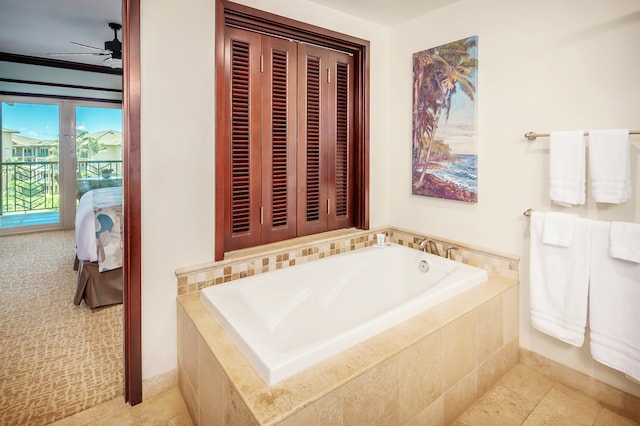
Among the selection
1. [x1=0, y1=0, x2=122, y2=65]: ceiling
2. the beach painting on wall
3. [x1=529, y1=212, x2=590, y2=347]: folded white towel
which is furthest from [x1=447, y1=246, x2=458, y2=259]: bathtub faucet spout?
[x1=0, y1=0, x2=122, y2=65]: ceiling

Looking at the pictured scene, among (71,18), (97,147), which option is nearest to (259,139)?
(71,18)

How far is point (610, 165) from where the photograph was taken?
168 centimetres

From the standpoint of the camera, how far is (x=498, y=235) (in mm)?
2250

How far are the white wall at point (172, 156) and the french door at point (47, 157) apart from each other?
5.07 metres

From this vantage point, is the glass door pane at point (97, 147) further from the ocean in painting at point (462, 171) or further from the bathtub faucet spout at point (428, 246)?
the ocean in painting at point (462, 171)

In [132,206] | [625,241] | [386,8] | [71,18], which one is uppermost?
[71,18]

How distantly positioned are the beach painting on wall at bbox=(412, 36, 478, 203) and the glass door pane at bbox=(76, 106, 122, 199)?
218 inches

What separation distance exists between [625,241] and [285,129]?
1.93 m

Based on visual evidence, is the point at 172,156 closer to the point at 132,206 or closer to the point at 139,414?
the point at 132,206

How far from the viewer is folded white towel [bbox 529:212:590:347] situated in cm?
179

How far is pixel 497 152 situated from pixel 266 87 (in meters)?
1.51

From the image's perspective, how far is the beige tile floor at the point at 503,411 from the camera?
170cm

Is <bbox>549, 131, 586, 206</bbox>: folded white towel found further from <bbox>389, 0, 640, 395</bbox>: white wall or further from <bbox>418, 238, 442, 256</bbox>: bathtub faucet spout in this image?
<bbox>418, 238, 442, 256</bbox>: bathtub faucet spout

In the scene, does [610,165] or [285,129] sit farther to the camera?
[285,129]
